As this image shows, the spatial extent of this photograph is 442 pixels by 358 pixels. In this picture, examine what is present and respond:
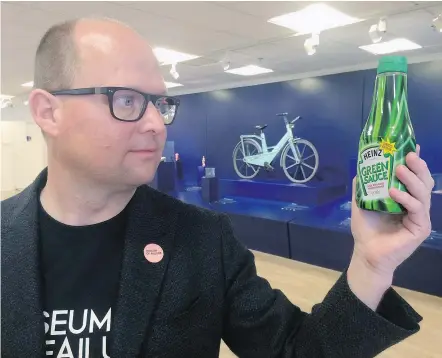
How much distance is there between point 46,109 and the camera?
3.02ft

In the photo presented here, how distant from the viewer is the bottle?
2.50 ft

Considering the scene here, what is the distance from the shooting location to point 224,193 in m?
7.17

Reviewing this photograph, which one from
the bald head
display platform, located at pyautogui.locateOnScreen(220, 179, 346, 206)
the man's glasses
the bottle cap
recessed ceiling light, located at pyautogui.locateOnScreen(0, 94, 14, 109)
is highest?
recessed ceiling light, located at pyautogui.locateOnScreen(0, 94, 14, 109)

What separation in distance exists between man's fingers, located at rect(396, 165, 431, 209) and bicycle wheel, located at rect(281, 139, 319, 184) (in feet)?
19.0

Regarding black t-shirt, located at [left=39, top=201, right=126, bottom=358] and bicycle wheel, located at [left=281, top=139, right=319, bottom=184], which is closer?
black t-shirt, located at [left=39, top=201, right=126, bottom=358]

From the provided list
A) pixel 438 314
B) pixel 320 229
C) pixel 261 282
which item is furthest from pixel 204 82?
pixel 261 282

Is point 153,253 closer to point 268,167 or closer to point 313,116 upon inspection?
point 313,116

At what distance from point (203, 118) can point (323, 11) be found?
5.07m

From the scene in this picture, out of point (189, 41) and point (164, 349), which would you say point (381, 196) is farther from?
point (189, 41)

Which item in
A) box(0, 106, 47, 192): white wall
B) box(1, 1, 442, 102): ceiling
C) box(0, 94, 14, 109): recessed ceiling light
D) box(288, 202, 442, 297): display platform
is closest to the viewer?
box(1, 1, 442, 102): ceiling

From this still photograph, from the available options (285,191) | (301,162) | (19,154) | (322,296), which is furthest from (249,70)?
(19,154)

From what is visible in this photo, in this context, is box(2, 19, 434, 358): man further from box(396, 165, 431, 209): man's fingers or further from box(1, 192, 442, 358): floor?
box(1, 192, 442, 358): floor

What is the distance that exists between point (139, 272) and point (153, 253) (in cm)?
6

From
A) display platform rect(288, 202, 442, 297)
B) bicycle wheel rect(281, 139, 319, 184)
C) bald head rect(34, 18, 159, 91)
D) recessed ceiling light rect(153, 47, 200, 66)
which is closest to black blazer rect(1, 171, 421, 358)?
bald head rect(34, 18, 159, 91)
